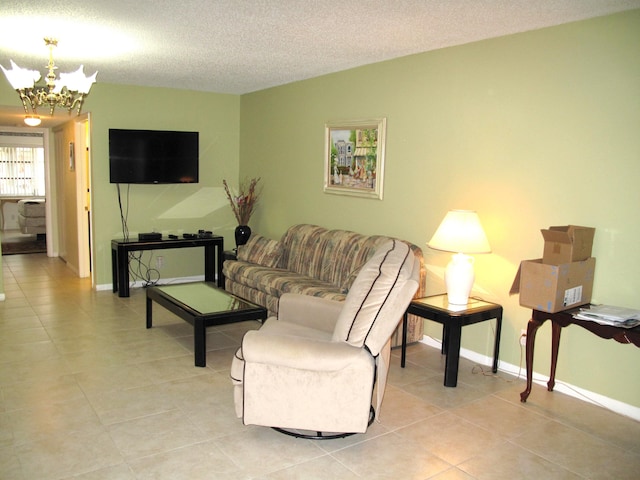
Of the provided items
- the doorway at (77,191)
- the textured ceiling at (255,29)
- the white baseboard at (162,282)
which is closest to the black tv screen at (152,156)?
the doorway at (77,191)

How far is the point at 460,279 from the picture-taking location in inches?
151

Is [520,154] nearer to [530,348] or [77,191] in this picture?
[530,348]

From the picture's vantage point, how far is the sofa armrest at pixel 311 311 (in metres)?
3.46

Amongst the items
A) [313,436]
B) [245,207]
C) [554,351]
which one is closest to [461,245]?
[554,351]

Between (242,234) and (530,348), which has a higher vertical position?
(242,234)

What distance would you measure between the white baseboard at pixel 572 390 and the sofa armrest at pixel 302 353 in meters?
1.64

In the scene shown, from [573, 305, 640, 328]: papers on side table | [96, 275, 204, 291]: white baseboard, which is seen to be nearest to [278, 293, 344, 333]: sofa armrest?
[573, 305, 640, 328]: papers on side table

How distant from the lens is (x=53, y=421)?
3109mm

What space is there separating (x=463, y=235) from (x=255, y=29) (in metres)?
2.01

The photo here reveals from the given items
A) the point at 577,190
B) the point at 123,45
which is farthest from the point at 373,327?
the point at 123,45

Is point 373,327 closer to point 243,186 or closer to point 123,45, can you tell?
point 123,45

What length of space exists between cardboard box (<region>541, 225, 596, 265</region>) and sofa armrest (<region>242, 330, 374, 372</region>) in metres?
1.39

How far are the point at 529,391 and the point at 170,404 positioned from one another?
227 cm

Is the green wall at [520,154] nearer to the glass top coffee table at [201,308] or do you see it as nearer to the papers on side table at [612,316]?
the papers on side table at [612,316]
